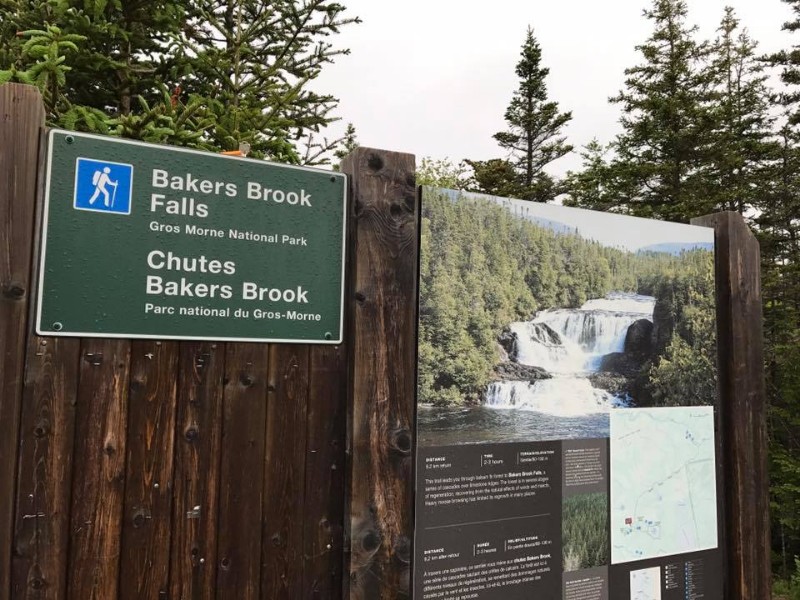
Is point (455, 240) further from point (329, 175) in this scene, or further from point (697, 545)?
point (697, 545)

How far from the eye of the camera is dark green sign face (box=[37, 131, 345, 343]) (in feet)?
5.25

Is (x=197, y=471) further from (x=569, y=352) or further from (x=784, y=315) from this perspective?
(x=784, y=315)

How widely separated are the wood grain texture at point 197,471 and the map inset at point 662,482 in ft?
5.60

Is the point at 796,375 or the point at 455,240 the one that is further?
the point at 796,375

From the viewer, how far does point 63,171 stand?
1606 millimetres

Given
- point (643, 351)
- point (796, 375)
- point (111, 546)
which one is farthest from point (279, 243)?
point (796, 375)

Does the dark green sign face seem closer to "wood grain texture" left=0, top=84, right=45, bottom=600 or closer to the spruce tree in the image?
"wood grain texture" left=0, top=84, right=45, bottom=600

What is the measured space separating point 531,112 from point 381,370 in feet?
60.4

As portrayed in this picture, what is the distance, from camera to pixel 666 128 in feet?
42.4

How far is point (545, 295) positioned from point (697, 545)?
1475 millimetres

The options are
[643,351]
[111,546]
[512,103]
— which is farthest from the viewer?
[512,103]

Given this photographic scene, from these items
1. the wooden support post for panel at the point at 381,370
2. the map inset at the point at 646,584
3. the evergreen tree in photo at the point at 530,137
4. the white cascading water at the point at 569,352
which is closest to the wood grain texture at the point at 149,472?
the wooden support post for panel at the point at 381,370

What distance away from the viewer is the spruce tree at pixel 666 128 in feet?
41.1

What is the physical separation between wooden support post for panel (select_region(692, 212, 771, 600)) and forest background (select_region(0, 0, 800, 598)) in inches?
142
